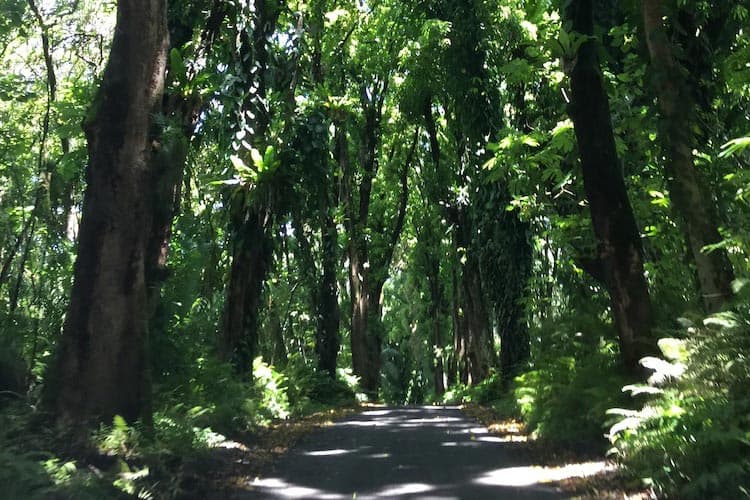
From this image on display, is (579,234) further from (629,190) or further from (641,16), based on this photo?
(641,16)

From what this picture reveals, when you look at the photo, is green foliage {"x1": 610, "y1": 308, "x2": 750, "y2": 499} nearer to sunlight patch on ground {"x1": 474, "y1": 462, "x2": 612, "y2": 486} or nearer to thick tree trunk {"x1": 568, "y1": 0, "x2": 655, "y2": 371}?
sunlight patch on ground {"x1": 474, "y1": 462, "x2": 612, "y2": 486}

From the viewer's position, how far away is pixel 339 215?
22.2 m

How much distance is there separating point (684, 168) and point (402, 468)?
533 centimetres

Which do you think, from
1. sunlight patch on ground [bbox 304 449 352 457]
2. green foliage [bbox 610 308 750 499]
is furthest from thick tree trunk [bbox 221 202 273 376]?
green foliage [bbox 610 308 750 499]

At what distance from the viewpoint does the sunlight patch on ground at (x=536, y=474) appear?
7369 mm

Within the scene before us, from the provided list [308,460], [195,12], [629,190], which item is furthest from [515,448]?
[195,12]

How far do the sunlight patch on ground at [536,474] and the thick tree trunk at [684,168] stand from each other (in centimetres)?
262

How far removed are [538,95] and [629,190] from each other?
6.21 meters

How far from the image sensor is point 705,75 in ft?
34.8

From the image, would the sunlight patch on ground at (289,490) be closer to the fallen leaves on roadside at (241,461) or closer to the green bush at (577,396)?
the fallen leaves on roadside at (241,461)

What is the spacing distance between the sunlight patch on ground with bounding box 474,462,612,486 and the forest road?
0.04 ft

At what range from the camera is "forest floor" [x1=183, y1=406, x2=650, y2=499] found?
6.96 metres

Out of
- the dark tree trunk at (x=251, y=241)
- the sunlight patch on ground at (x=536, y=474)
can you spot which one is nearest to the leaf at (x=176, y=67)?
the dark tree trunk at (x=251, y=241)

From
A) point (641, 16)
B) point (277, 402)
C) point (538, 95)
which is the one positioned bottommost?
point (277, 402)
